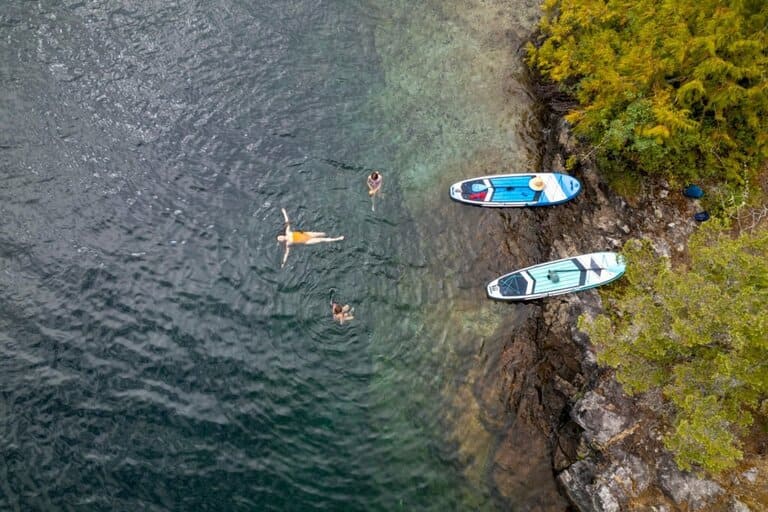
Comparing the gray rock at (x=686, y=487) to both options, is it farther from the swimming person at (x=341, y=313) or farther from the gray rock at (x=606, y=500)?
the swimming person at (x=341, y=313)

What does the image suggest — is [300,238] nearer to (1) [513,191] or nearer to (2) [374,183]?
(2) [374,183]

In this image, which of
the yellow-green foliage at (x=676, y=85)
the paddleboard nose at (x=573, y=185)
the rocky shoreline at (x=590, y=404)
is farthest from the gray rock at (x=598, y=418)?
the yellow-green foliage at (x=676, y=85)

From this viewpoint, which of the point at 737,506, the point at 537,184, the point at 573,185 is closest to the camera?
the point at 737,506

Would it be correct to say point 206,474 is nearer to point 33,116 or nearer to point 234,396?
point 234,396

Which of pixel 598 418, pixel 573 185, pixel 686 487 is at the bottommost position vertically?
pixel 686 487

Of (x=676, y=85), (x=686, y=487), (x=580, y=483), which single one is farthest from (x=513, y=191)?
(x=686, y=487)

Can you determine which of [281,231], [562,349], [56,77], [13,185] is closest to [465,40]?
[281,231]
